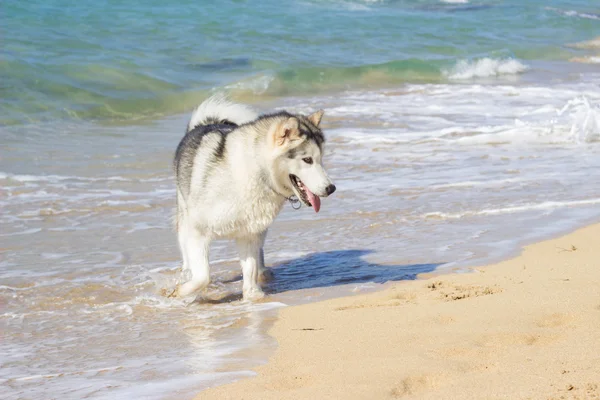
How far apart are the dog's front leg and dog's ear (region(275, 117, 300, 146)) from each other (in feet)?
2.24

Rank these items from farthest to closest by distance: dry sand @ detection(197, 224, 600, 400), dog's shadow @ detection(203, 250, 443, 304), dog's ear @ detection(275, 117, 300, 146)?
1. dog's shadow @ detection(203, 250, 443, 304)
2. dog's ear @ detection(275, 117, 300, 146)
3. dry sand @ detection(197, 224, 600, 400)

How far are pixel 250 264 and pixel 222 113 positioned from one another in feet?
4.56

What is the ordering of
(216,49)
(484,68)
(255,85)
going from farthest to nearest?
(484,68), (216,49), (255,85)

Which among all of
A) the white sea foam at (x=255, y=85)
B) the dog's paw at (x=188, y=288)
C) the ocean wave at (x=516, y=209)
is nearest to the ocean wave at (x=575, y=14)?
the white sea foam at (x=255, y=85)

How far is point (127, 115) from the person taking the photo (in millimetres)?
14297

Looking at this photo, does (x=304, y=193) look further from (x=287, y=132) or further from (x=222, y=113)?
(x=222, y=113)

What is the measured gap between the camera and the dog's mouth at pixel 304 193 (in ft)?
17.5

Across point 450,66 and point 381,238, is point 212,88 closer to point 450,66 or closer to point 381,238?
point 450,66

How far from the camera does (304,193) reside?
5375 mm

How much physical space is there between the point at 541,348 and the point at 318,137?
2.18 meters

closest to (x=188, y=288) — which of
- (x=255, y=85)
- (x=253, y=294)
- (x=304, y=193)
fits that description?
(x=253, y=294)

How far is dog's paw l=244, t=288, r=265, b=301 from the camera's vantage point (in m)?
5.56

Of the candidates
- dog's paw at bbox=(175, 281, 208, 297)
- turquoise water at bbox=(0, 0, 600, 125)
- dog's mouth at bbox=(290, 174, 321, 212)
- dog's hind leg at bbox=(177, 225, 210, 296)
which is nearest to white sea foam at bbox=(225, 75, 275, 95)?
turquoise water at bbox=(0, 0, 600, 125)

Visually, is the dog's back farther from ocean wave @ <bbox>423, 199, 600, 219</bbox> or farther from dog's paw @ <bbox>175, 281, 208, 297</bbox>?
ocean wave @ <bbox>423, 199, 600, 219</bbox>
